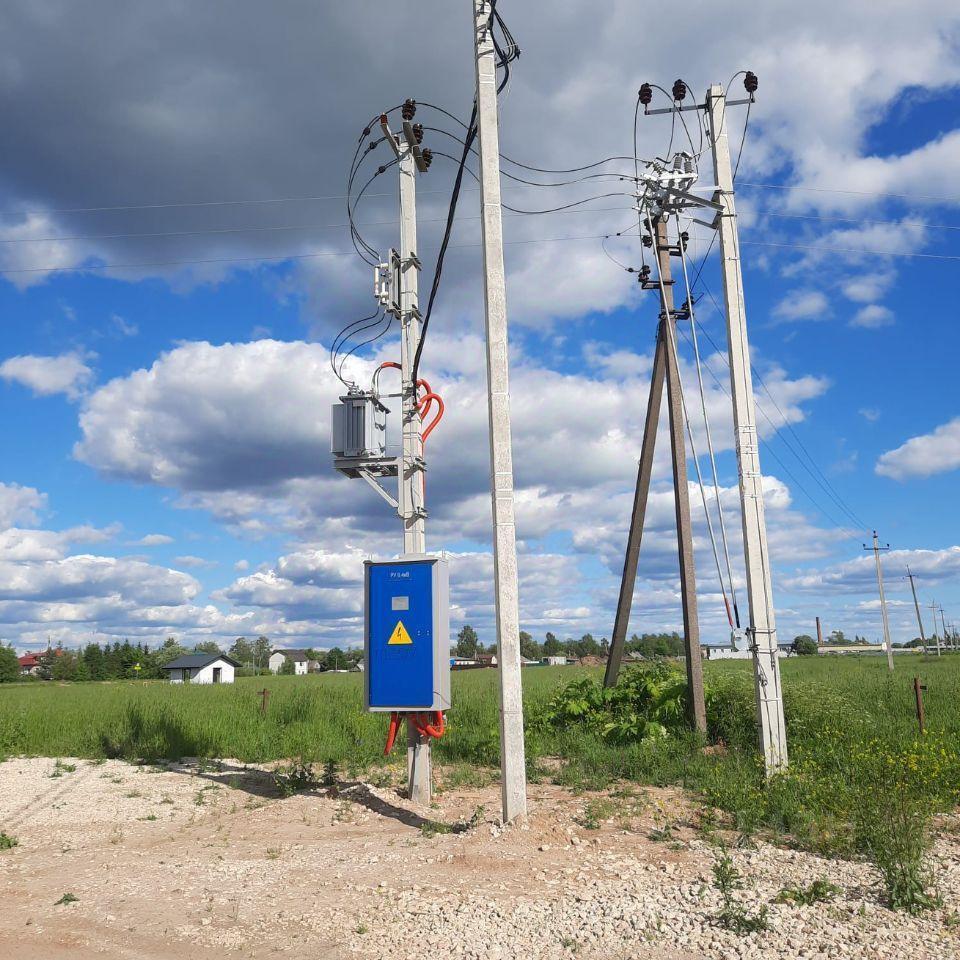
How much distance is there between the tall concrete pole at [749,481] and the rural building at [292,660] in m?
109

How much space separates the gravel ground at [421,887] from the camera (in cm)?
466

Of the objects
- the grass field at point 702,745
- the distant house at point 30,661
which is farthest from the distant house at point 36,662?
the grass field at point 702,745

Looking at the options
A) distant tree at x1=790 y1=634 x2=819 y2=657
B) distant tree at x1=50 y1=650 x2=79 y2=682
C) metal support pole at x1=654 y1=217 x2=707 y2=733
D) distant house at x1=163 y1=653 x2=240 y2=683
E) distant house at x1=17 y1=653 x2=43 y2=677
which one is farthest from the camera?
distant house at x1=17 y1=653 x2=43 y2=677

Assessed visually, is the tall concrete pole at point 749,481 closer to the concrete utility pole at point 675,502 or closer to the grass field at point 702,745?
the grass field at point 702,745

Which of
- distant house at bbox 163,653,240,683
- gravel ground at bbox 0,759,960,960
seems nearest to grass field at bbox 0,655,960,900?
gravel ground at bbox 0,759,960,960

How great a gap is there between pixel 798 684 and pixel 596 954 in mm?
7745

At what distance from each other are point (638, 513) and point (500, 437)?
619 cm

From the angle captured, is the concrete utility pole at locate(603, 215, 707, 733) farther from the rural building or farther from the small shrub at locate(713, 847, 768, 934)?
the rural building

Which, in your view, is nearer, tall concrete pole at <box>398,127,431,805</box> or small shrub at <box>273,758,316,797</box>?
tall concrete pole at <box>398,127,431,805</box>

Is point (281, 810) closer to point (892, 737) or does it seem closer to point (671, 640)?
point (892, 737)

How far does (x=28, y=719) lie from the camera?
1588 centimetres

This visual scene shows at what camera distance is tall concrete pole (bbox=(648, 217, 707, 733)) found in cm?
1103

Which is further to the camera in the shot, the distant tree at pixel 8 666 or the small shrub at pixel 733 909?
the distant tree at pixel 8 666

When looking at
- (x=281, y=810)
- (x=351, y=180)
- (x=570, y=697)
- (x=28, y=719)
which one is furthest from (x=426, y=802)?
(x=28, y=719)
